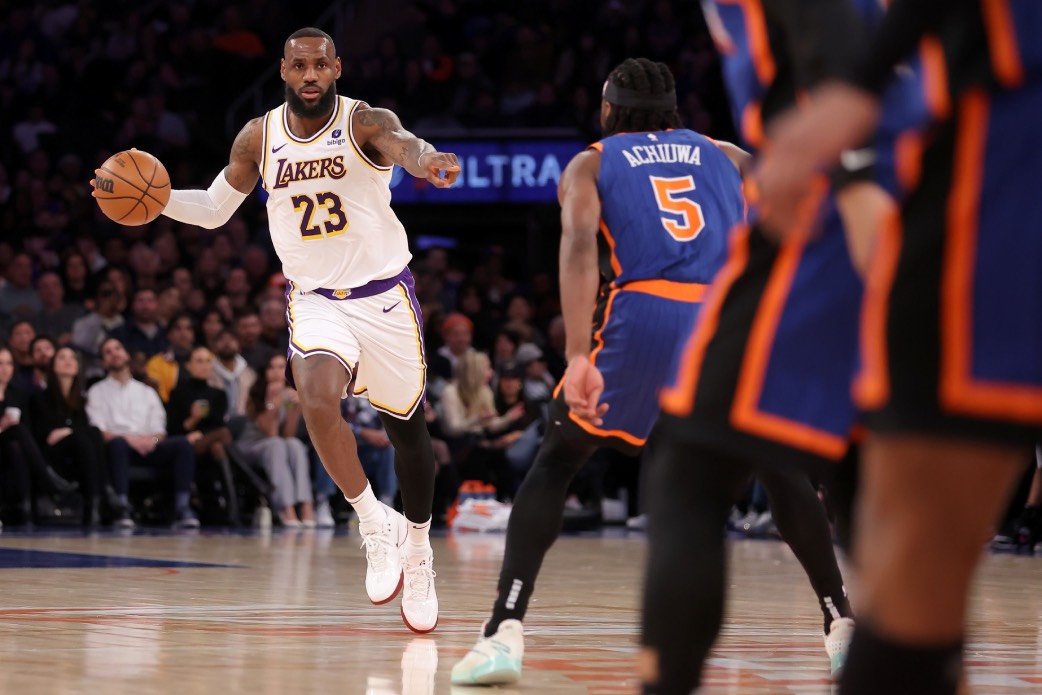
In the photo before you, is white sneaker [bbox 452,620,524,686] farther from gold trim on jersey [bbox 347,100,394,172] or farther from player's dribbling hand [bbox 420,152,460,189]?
gold trim on jersey [bbox 347,100,394,172]

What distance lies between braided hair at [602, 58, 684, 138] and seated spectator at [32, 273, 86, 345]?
994 cm

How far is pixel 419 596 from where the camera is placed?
5.55 m

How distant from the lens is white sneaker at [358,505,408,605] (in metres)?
5.98

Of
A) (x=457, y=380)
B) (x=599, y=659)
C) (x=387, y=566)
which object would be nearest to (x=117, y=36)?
(x=457, y=380)

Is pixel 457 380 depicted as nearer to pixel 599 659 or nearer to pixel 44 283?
pixel 44 283

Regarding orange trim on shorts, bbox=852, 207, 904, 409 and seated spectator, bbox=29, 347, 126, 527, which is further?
seated spectator, bbox=29, 347, 126, 527

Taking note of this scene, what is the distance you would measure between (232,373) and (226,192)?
7.02m

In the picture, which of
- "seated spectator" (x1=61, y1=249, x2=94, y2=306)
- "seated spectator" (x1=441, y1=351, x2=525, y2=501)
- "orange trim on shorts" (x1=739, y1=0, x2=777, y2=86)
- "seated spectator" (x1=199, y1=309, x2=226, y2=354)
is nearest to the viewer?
"orange trim on shorts" (x1=739, y1=0, x2=777, y2=86)

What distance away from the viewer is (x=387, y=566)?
237 inches

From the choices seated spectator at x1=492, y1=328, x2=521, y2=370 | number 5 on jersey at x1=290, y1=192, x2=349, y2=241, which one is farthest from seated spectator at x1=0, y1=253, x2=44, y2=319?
number 5 on jersey at x1=290, y1=192, x2=349, y2=241

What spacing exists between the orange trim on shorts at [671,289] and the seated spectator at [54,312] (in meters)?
10.0

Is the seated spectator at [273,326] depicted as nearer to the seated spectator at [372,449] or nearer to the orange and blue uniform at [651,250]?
the seated spectator at [372,449]

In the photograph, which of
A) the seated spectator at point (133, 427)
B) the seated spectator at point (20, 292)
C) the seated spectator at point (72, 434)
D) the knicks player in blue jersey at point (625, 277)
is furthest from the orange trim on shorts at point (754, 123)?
the seated spectator at point (20, 292)

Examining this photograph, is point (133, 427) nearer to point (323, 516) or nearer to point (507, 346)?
point (323, 516)
